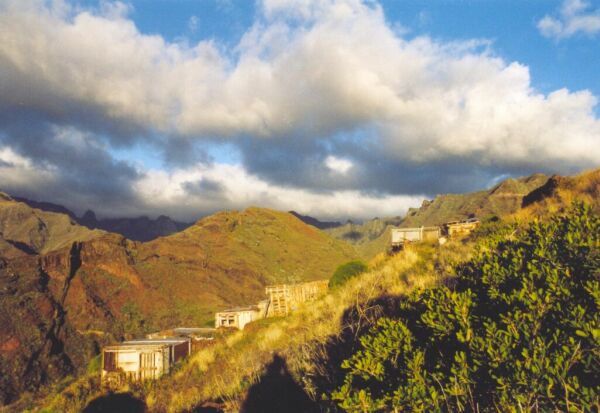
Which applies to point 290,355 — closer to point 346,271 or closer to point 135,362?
point 135,362

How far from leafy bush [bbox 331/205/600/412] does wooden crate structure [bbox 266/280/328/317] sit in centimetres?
2341

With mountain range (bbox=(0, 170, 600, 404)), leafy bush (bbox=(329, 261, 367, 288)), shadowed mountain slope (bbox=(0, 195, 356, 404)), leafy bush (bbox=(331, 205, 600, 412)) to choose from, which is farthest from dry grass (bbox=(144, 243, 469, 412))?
shadowed mountain slope (bbox=(0, 195, 356, 404))

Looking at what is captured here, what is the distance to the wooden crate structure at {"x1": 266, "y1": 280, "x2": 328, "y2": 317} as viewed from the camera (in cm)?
2745

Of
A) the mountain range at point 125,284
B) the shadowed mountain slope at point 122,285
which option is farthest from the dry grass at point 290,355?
the shadowed mountain slope at point 122,285

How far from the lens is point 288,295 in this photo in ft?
91.6

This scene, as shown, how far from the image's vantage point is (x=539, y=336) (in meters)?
3.09

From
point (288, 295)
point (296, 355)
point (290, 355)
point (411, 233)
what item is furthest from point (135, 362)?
point (411, 233)

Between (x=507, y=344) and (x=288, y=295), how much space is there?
25613 millimetres

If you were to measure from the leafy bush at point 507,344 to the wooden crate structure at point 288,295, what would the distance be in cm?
2341

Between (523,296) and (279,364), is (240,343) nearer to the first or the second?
(279,364)

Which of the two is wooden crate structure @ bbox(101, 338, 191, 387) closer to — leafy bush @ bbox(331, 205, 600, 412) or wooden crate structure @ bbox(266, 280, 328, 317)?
wooden crate structure @ bbox(266, 280, 328, 317)

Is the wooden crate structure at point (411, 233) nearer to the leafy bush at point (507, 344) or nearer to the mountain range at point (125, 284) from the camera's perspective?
the mountain range at point (125, 284)

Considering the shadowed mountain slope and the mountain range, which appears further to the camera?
the shadowed mountain slope

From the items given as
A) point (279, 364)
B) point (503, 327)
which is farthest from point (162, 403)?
point (503, 327)
